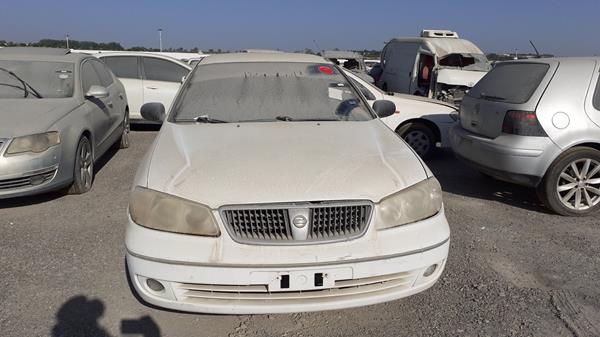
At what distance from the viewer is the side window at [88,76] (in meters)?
5.56

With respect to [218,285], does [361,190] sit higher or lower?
higher

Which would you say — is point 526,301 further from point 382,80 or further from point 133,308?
point 382,80

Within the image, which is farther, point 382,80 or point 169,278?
point 382,80

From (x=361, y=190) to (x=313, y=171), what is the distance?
0.29 metres

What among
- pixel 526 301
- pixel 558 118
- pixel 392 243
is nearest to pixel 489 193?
pixel 558 118

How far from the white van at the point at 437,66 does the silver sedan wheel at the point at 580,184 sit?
558cm

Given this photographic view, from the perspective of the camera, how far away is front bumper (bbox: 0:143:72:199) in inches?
160

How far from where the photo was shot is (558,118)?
427cm

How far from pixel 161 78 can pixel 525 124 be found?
6.59m

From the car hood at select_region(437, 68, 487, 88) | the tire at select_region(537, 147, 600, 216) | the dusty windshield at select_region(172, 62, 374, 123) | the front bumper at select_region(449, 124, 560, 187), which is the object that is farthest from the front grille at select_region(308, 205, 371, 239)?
the car hood at select_region(437, 68, 487, 88)

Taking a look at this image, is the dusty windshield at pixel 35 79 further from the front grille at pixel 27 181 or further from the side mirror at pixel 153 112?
the side mirror at pixel 153 112

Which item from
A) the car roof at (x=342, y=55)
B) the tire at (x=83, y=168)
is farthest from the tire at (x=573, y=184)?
the car roof at (x=342, y=55)

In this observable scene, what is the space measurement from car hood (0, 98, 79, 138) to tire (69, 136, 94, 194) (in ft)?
1.24

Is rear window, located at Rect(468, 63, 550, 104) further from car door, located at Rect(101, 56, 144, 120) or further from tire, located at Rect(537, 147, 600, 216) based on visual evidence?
car door, located at Rect(101, 56, 144, 120)
